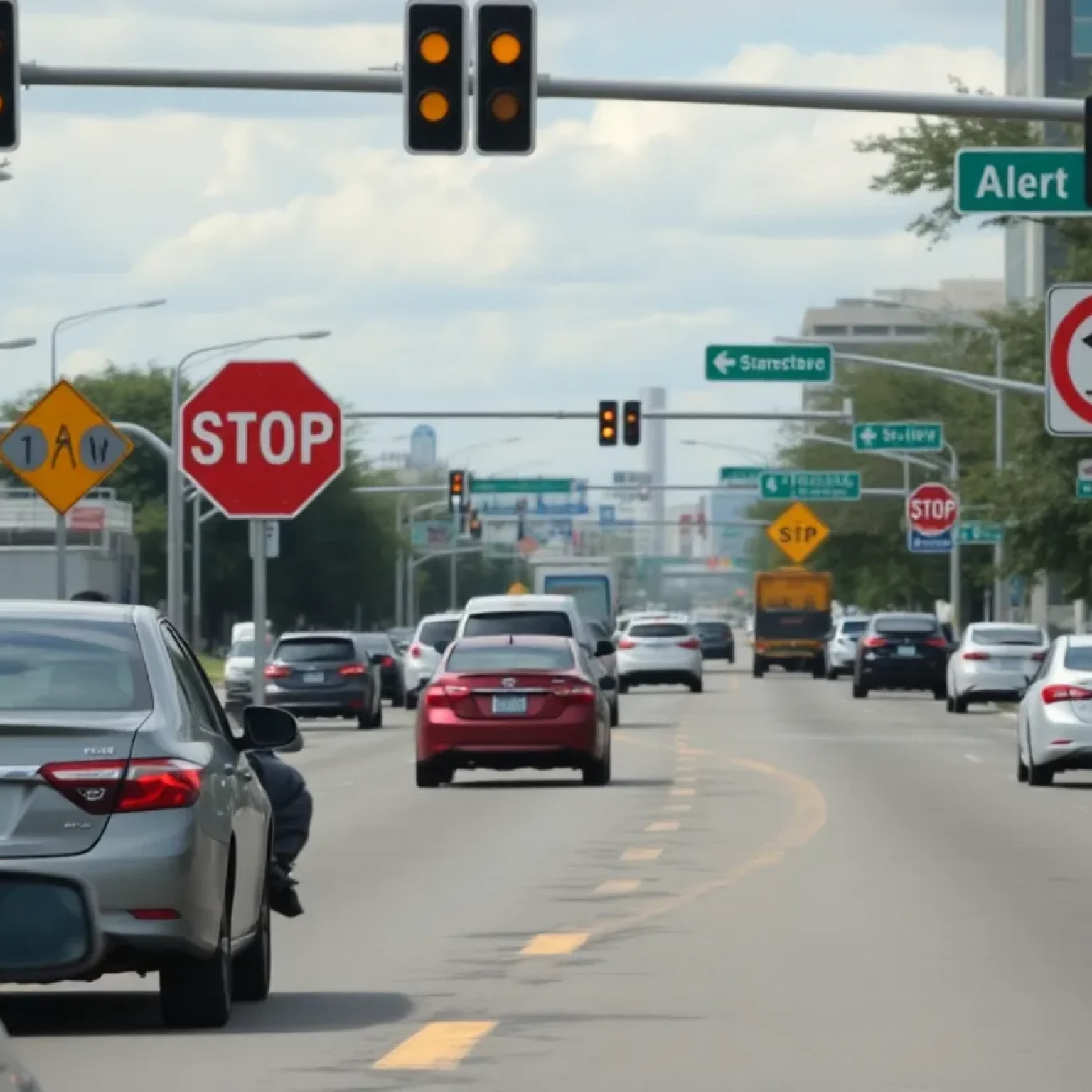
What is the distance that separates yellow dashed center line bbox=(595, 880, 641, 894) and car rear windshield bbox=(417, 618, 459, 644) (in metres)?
38.1

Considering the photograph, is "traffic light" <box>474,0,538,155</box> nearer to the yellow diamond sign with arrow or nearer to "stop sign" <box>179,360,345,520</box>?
"stop sign" <box>179,360,345,520</box>

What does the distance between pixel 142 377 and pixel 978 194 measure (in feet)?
352

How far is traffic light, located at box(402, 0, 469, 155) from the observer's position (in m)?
21.1

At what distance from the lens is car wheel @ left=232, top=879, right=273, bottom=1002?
41.7 ft

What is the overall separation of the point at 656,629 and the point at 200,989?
201 ft

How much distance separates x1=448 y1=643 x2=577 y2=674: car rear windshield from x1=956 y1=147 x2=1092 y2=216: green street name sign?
7.82 metres

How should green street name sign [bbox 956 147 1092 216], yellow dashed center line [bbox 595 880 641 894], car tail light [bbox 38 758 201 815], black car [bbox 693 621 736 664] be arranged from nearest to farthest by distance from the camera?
car tail light [bbox 38 758 201 815], yellow dashed center line [bbox 595 880 641 894], green street name sign [bbox 956 147 1092 216], black car [bbox 693 621 736 664]

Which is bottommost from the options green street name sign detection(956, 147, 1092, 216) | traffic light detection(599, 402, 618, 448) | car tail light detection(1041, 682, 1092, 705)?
car tail light detection(1041, 682, 1092, 705)

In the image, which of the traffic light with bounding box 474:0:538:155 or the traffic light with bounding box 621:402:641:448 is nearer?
the traffic light with bounding box 474:0:538:155

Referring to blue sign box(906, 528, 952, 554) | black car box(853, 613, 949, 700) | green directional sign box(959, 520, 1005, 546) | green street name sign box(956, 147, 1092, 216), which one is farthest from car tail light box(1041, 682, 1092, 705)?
blue sign box(906, 528, 952, 554)

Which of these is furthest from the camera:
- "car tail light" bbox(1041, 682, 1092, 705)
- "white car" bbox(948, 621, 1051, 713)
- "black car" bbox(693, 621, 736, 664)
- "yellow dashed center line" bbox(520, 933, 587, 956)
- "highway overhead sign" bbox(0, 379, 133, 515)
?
"black car" bbox(693, 621, 736, 664)

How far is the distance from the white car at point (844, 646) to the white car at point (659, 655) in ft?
43.0

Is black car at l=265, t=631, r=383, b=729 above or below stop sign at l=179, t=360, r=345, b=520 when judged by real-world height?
below

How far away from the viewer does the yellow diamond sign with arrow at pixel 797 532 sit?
99750 mm
